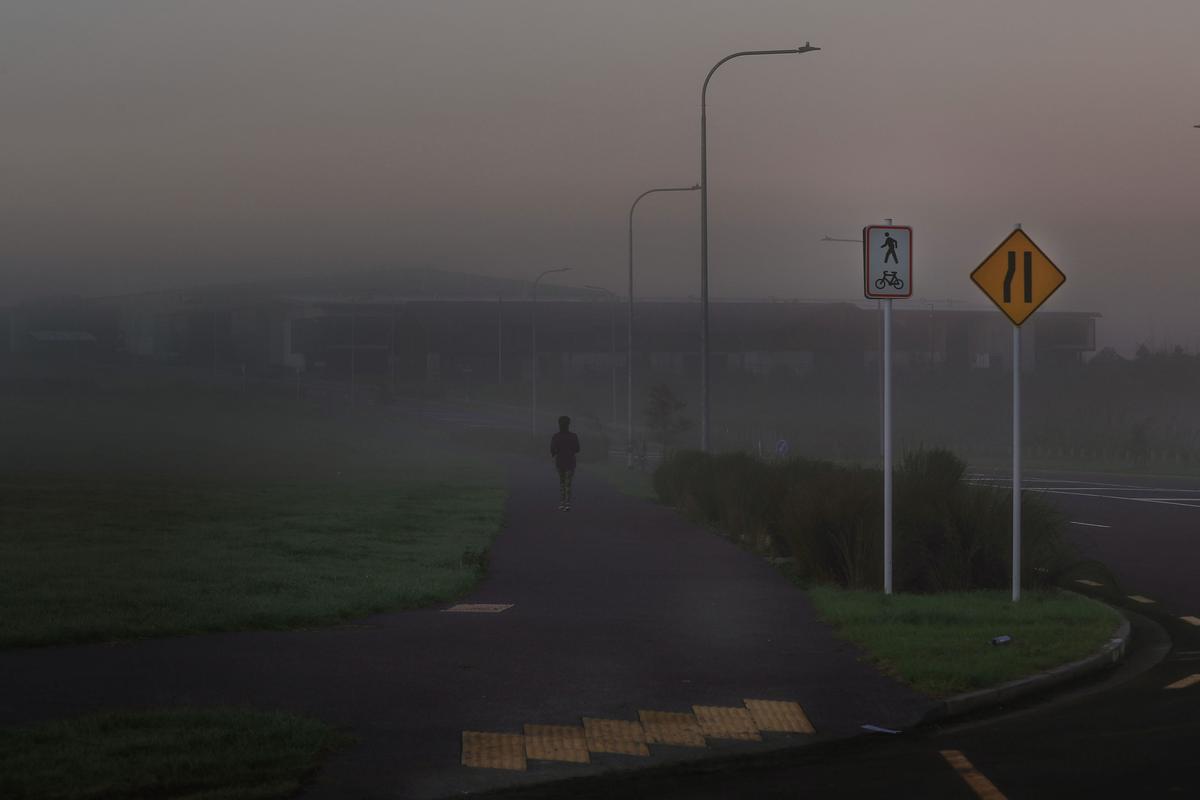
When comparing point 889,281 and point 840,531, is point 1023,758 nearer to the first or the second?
point 889,281

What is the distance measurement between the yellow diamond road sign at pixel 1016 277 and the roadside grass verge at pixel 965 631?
103 inches

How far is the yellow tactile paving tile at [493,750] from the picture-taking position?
750 centimetres

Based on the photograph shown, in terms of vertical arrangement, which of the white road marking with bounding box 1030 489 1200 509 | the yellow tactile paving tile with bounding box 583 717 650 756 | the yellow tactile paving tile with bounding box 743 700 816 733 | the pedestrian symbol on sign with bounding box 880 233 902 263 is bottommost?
the white road marking with bounding box 1030 489 1200 509

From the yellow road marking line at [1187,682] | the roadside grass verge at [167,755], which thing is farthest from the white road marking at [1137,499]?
the roadside grass verge at [167,755]

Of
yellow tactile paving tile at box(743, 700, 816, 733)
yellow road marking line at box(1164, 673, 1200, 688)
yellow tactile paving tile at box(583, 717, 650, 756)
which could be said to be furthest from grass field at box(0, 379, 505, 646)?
yellow road marking line at box(1164, 673, 1200, 688)

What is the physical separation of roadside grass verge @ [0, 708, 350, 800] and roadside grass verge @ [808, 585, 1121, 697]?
4.11 metres

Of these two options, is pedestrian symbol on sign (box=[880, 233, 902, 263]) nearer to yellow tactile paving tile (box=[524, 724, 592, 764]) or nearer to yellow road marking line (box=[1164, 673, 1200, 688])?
yellow road marking line (box=[1164, 673, 1200, 688])

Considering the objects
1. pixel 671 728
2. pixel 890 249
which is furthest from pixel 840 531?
pixel 671 728

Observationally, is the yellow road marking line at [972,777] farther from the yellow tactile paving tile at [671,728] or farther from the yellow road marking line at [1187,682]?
the yellow road marking line at [1187,682]

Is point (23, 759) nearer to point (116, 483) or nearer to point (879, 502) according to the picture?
point (879, 502)

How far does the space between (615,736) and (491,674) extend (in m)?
2.04

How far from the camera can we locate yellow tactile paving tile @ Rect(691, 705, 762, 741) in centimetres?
826

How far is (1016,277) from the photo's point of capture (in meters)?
13.5

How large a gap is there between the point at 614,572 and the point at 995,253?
5.80m
